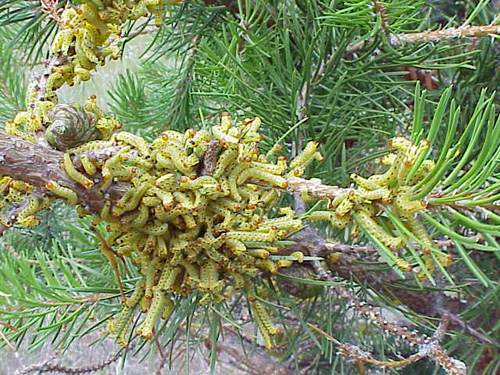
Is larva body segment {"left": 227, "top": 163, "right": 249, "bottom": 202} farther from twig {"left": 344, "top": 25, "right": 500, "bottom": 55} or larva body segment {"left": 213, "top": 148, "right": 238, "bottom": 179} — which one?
twig {"left": 344, "top": 25, "right": 500, "bottom": 55}

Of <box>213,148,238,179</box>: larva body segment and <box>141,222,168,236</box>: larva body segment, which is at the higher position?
<box>213,148,238,179</box>: larva body segment

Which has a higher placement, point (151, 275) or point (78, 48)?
point (78, 48)

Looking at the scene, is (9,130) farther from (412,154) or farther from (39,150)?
(412,154)

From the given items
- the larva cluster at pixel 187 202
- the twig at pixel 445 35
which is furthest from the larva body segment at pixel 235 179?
the twig at pixel 445 35

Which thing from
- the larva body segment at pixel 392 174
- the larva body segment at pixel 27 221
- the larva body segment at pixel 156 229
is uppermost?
the larva body segment at pixel 392 174

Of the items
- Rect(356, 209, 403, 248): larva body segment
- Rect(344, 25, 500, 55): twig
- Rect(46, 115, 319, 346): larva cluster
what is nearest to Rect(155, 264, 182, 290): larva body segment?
Rect(46, 115, 319, 346): larva cluster

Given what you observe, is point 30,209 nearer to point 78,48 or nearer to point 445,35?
point 78,48

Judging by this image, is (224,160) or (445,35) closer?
(224,160)

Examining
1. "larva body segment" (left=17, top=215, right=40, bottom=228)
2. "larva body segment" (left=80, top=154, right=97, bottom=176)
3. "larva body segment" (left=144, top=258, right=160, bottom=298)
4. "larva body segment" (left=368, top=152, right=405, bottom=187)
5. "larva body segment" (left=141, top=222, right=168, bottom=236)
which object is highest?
"larva body segment" (left=80, top=154, right=97, bottom=176)

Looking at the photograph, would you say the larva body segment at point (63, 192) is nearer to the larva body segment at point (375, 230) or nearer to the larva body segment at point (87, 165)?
the larva body segment at point (87, 165)

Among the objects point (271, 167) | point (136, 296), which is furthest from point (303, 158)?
point (136, 296)

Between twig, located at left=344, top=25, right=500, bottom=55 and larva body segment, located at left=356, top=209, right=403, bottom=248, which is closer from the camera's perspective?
larva body segment, located at left=356, top=209, right=403, bottom=248
